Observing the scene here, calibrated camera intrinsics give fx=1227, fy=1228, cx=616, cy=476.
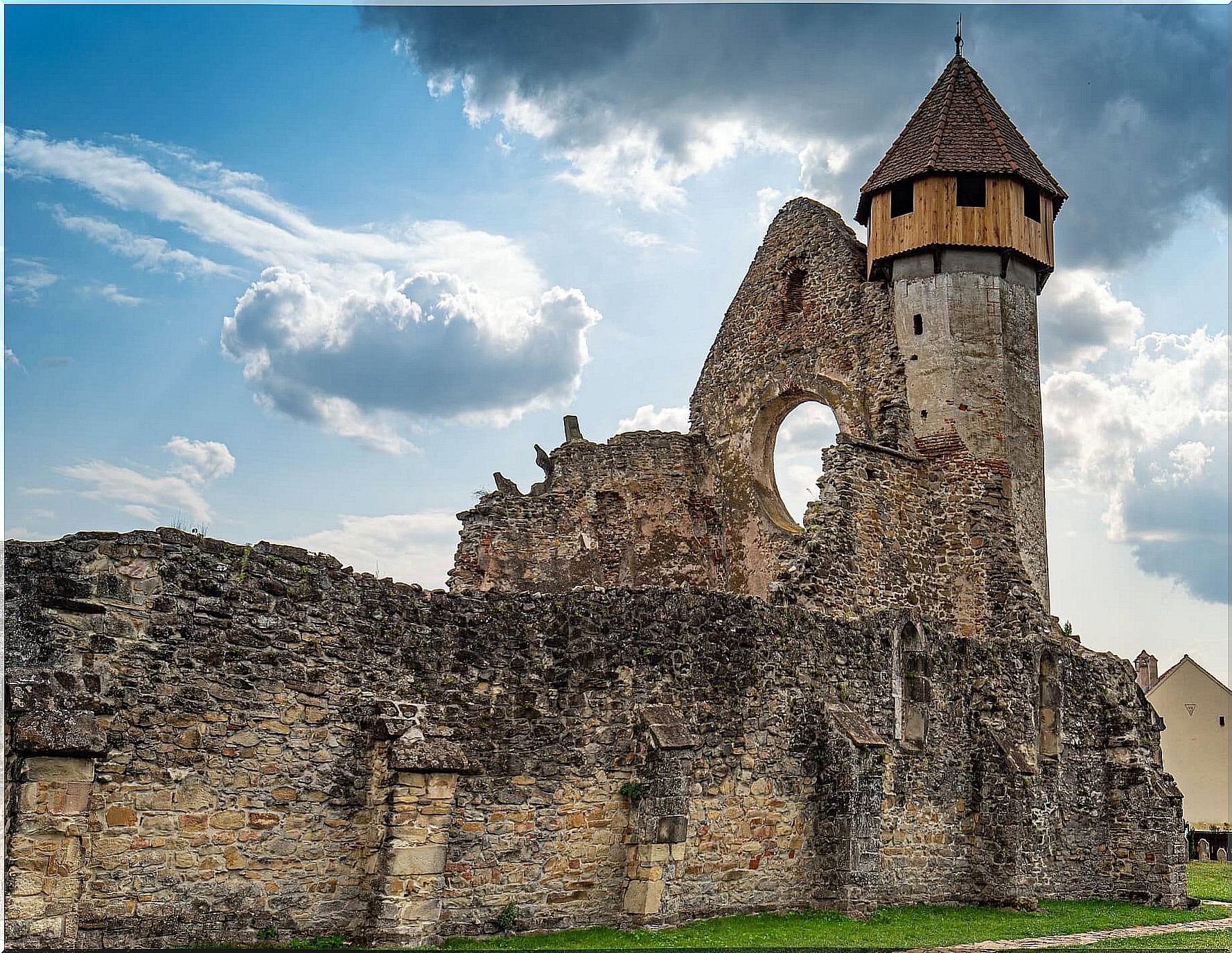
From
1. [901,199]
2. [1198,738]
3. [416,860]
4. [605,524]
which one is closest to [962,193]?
[901,199]

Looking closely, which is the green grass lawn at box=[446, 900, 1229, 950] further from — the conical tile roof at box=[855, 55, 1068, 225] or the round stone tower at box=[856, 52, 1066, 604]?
the conical tile roof at box=[855, 55, 1068, 225]

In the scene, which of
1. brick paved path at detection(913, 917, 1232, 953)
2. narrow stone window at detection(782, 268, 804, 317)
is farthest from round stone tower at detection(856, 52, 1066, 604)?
brick paved path at detection(913, 917, 1232, 953)

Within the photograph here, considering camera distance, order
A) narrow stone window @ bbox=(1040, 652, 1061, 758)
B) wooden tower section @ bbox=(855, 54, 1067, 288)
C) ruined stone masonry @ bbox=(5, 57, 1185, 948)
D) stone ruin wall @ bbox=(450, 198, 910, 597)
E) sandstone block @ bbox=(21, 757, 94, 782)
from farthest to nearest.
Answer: wooden tower section @ bbox=(855, 54, 1067, 288)
stone ruin wall @ bbox=(450, 198, 910, 597)
narrow stone window @ bbox=(1040, 652, 1061, 758)
ruined stone masonry @ bbox=(5, 57, 1185, 948)
sandstone block @ bbox=(21, 757, 94, 782)

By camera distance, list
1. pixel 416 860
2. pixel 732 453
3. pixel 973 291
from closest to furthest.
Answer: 1. pixel 416 860
2. pixel 973 291
3. pixel 732 453

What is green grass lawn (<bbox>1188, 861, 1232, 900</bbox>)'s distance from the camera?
24031mm

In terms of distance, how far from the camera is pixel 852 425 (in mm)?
26844

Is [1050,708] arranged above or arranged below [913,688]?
above

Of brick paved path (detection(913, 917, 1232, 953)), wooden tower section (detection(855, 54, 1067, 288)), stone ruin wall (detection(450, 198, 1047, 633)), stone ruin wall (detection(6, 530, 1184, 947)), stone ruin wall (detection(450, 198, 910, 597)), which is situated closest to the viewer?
stone ruin wall (detection(6, 530, 1184, 947))

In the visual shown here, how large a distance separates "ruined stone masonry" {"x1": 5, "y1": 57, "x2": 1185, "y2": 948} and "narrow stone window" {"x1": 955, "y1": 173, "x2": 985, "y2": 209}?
0.99ft

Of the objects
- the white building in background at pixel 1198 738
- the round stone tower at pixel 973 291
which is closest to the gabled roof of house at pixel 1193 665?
the white building in background at pixel 1198 738

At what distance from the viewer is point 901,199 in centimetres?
2750

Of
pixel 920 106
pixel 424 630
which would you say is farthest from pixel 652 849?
pixel 920 106

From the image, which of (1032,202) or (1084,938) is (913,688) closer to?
(1084,938)

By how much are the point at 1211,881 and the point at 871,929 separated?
1530 cm
